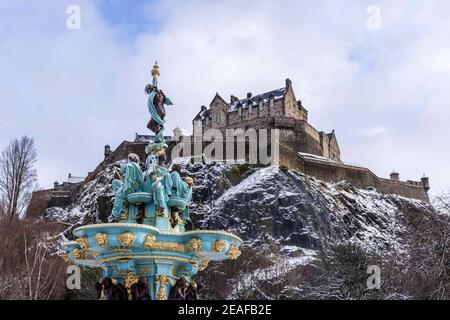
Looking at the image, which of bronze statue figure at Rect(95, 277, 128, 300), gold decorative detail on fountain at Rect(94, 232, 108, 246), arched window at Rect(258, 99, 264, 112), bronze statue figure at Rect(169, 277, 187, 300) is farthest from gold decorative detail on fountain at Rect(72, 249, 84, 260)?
arched window at Rect(258, 99, 264, 112)

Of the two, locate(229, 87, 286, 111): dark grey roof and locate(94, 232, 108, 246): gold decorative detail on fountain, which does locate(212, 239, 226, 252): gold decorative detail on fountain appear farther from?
locate(229, 87, 286, 111): dark grey roof

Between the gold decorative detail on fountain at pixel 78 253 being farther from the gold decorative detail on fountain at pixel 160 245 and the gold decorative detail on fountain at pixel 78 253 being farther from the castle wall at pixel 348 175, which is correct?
the castle wall at pixel 348 175

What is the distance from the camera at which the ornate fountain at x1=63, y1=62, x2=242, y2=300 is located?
8.70m

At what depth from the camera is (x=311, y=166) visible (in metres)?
59.6

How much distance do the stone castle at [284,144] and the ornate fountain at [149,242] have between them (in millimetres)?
46631

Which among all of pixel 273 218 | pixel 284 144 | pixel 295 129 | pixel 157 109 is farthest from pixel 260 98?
pixel 157 109

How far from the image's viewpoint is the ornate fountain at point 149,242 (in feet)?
28.5

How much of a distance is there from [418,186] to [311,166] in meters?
18.1

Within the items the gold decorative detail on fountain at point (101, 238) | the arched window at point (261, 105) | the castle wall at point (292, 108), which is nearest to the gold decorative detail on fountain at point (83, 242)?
the gold decorative detail on fountain at point (101, 238)

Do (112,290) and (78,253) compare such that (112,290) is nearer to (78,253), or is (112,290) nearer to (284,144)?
(78,253)
